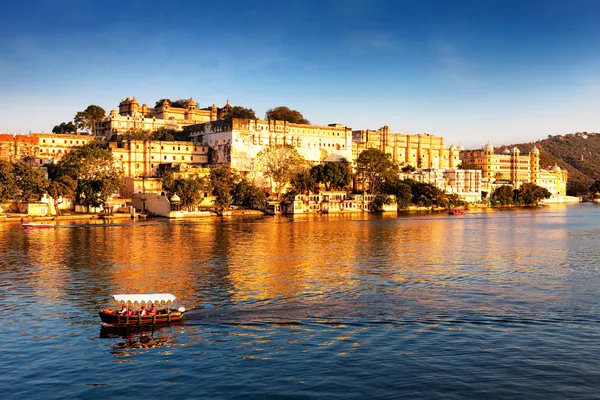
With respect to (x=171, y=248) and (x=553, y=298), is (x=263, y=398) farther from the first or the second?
(x=171, y=248)

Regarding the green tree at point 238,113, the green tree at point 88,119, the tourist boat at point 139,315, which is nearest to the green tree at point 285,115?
the green tree at point 238,113

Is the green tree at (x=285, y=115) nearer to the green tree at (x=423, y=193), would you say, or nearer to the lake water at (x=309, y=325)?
the green tree at (x=423, y=193)

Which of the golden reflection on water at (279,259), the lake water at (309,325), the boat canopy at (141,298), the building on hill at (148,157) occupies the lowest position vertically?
the lake water at (309,325)

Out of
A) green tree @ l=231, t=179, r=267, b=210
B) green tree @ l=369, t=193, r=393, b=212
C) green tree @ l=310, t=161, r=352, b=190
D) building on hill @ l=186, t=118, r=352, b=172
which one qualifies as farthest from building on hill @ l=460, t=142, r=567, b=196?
green tree @ l=231, t=179, r=267, b=210

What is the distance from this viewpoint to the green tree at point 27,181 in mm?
82000

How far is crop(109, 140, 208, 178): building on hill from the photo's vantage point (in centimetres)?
10969

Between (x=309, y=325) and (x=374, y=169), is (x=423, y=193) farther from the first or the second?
(x=309, y=325)

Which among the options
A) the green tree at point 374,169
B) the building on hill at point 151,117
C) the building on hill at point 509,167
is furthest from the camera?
the building on hill at point 509,167

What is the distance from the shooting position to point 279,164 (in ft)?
362

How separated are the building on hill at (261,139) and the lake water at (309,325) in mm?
67086

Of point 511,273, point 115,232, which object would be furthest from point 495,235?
point 115,232

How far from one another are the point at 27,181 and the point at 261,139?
48.3 metres

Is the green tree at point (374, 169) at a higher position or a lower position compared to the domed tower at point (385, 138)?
lower

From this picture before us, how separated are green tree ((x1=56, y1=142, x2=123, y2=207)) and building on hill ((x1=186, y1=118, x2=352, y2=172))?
2533cm
